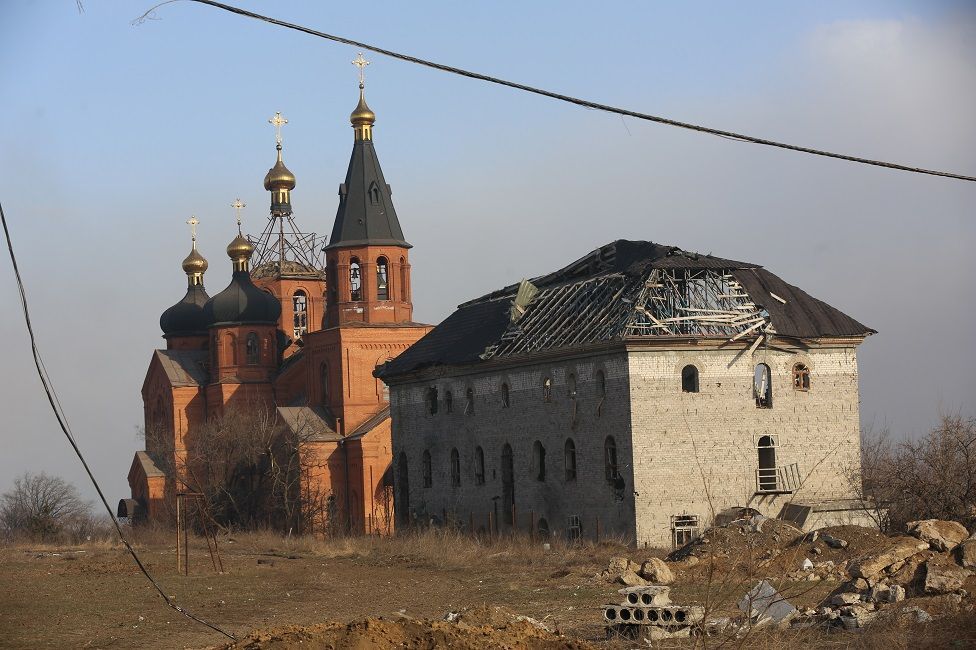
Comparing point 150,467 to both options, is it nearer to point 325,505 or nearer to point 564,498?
point 325,505

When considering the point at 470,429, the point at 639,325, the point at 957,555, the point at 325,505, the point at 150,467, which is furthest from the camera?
the point at 150,467

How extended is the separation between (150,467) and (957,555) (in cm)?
5835

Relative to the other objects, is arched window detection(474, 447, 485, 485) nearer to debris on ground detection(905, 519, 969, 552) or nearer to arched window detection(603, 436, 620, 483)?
arched window detection(603, 436, 620, 483)

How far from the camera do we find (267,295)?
77312mm

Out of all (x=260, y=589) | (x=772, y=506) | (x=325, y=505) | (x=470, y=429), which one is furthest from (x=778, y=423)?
(x=325, y=505)

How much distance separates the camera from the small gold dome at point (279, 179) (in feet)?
278

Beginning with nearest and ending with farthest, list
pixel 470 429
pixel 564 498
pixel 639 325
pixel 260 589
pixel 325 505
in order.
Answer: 1. pixel 260 589
2. pixel 639 325
3. pixel 564 498
4. pixel 470 429
5. pixel 325 505

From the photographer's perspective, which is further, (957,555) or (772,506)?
(772,506)

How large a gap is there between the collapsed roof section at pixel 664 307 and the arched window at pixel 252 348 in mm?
32867

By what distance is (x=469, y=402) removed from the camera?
46719mm

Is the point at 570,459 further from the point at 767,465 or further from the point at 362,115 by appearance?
the point at 362,115

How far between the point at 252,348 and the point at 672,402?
41.3 meters

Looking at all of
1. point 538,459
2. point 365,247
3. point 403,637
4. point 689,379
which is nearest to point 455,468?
point 538,459

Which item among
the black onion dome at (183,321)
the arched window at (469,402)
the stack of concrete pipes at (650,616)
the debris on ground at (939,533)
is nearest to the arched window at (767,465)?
the arched window at (469,402)
